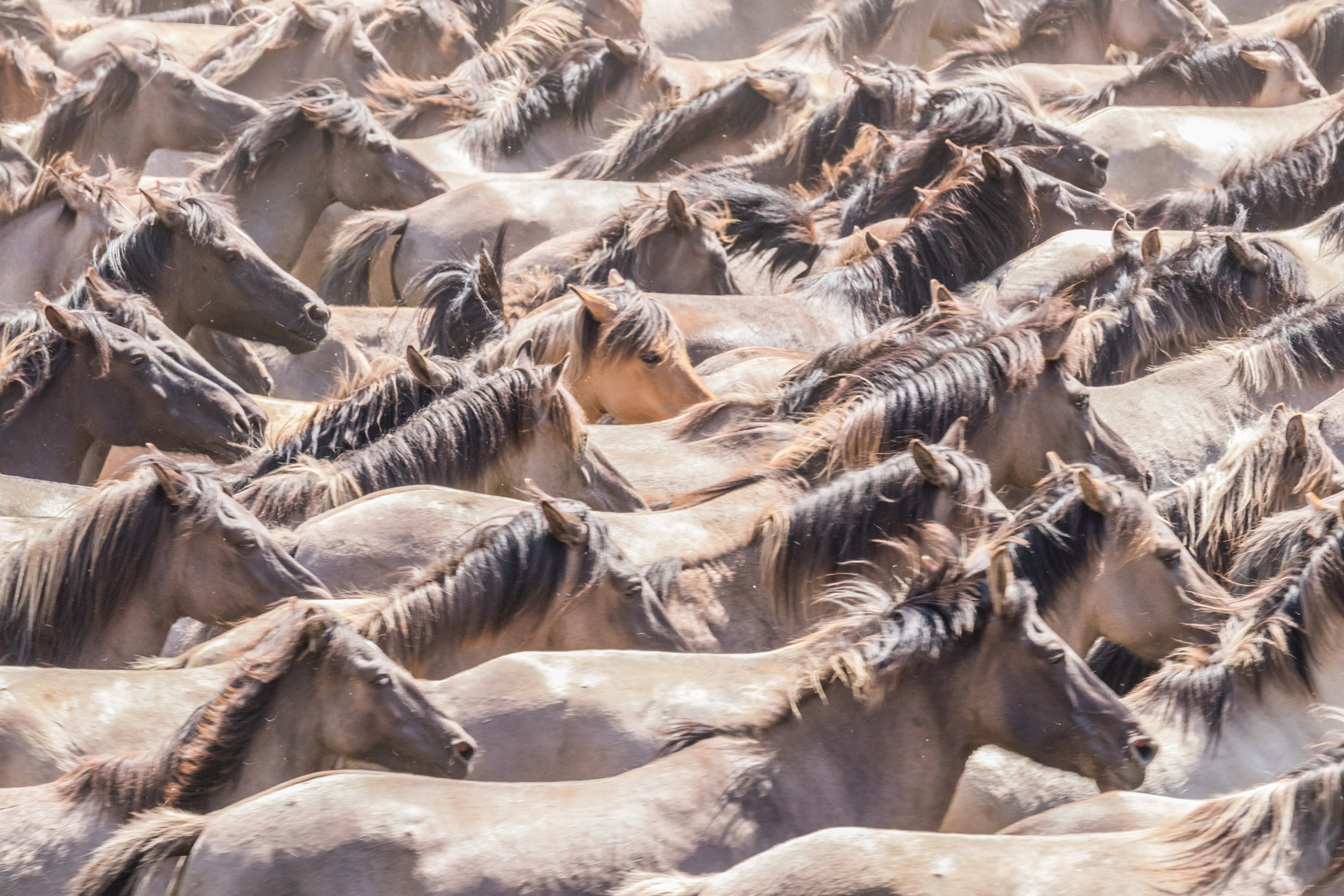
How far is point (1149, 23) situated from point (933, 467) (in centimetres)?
720

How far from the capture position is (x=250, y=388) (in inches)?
243

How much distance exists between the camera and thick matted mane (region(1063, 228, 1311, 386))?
5.59 metres

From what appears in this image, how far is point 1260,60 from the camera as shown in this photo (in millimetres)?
8570

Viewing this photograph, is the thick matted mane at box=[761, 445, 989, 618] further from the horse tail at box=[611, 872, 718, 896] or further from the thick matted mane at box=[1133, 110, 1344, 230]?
the thick matted mane at box=[1133, 110, 1344, 230]

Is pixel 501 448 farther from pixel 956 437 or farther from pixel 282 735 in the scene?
pixel 282 735

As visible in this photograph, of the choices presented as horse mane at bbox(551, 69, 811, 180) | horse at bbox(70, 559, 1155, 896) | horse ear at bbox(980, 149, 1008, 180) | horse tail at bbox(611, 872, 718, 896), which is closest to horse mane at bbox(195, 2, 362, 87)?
horse mane at bbox(551, 69, 811, 180)

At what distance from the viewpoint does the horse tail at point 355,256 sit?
7.10 meters

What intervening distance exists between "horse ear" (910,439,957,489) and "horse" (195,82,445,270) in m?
4.24

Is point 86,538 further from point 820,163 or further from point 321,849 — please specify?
point 820,163

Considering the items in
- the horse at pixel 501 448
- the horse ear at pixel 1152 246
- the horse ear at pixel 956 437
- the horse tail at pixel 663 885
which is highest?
Result: the horse ear at pixel 1152 246

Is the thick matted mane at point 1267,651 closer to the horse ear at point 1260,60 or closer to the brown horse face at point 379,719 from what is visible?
the brown horse face at point 379,719

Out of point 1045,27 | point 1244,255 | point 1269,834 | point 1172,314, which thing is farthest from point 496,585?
point 1045,27

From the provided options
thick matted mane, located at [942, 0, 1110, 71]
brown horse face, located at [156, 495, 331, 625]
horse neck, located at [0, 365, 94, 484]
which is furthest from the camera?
thick matted mane, located at [942, 0, 1110, 71]

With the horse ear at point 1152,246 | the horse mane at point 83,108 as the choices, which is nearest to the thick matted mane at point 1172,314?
the horse ear at point 1152,246
